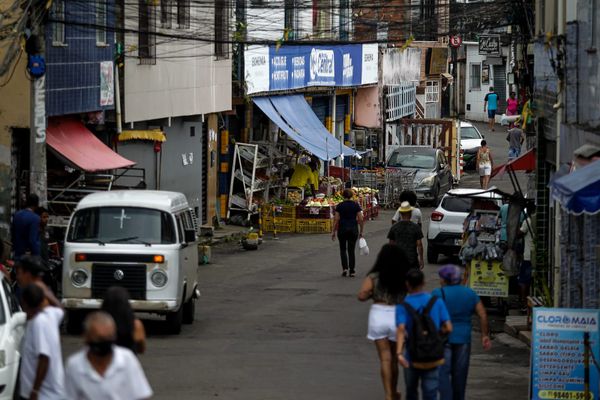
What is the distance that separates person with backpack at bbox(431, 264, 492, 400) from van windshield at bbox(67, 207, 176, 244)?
6703 mm

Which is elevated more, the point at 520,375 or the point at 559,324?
the point at 559,324

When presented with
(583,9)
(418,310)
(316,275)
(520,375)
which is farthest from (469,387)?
(316,275)

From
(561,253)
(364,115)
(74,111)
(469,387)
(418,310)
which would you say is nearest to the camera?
(418,310)

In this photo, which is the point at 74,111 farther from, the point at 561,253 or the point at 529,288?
the point at 561,253

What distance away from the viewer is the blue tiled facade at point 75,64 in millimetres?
24391

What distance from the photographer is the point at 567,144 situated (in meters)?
16.9

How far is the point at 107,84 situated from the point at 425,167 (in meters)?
17.2

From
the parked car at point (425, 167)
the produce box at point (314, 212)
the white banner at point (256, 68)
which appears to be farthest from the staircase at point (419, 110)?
the produce box at point (314, 212)

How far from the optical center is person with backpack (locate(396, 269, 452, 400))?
11.7 meters

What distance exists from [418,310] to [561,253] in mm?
5171

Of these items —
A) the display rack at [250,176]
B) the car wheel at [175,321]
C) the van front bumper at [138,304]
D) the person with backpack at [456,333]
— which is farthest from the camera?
the display rack at [250,176]

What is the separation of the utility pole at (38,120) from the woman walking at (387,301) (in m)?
9.34

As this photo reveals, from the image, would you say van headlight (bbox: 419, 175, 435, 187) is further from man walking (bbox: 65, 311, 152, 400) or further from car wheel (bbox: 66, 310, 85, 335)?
man walking (bbox: 65, 311, 152, 400)

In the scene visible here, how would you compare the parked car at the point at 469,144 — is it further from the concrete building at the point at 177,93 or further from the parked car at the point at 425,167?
the concrete building at the point at 177,93
